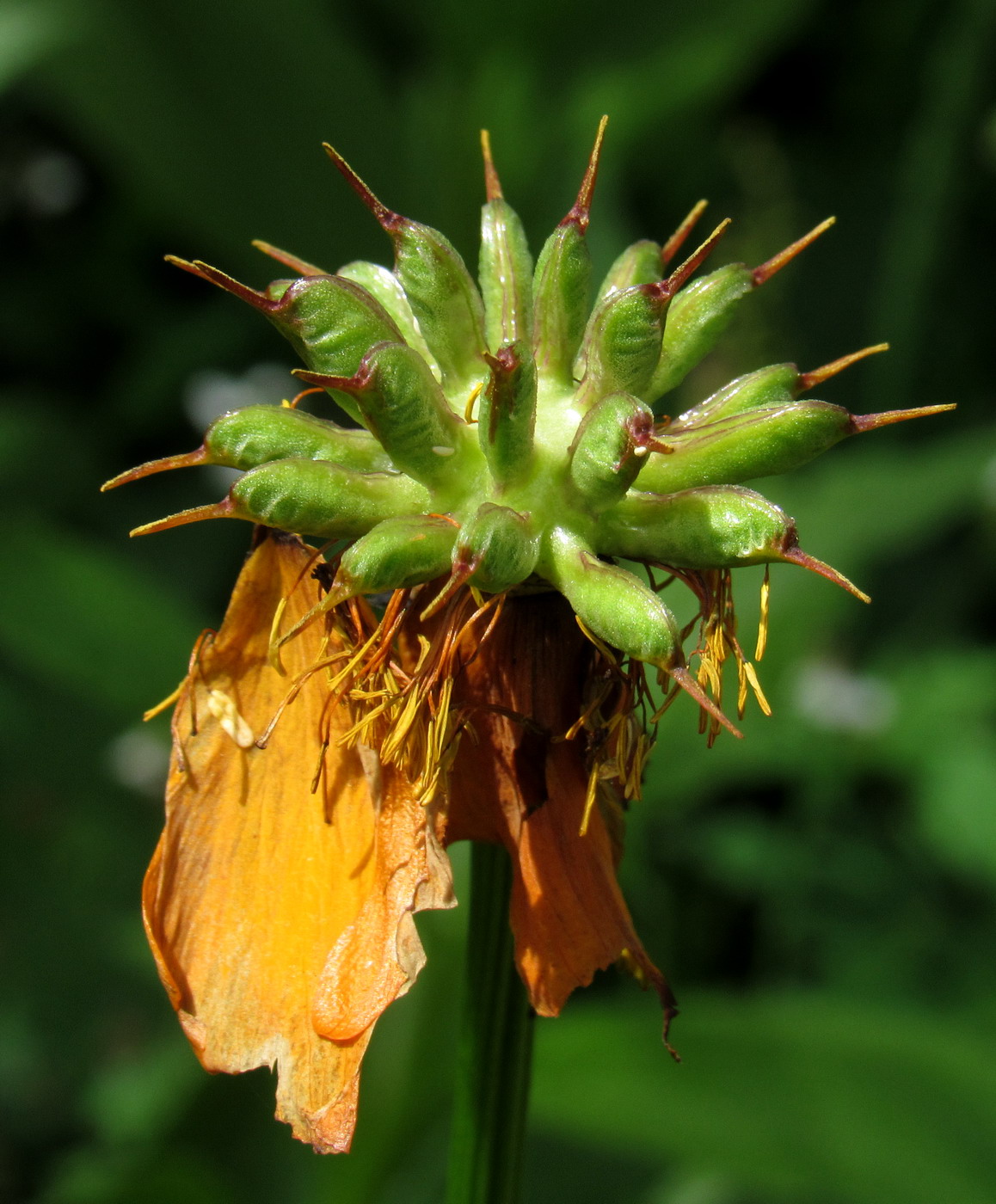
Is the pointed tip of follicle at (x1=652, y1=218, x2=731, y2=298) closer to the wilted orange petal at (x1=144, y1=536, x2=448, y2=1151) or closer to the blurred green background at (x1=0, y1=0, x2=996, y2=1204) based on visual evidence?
the wilted orange petal at (x1=144, y1=536, x2=448, y2=1151)

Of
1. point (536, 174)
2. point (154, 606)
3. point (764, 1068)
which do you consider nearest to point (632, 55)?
point (536, 174)

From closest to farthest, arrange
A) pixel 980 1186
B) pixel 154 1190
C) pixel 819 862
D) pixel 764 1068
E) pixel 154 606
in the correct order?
pixel 980 1186 < pixel 764 1068 < pixel 154 1190 < pixel 154 606 < pixel 819 862

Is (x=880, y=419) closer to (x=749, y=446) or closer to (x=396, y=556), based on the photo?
(x=749, y=446)

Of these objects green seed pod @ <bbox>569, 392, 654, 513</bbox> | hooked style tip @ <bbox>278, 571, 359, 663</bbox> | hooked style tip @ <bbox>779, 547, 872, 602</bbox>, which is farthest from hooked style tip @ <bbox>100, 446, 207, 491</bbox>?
hooked style tip @ <bbox>779, 547, 872, 602</bbox>

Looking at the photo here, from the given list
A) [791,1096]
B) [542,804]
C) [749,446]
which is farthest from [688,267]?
[791,1096]

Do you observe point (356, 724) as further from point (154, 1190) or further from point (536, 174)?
point (536, 174)
